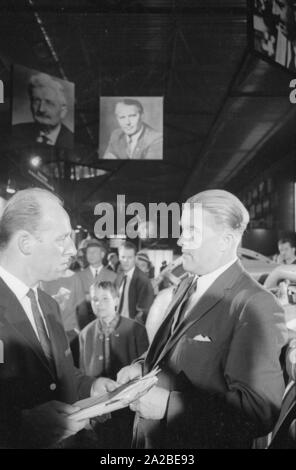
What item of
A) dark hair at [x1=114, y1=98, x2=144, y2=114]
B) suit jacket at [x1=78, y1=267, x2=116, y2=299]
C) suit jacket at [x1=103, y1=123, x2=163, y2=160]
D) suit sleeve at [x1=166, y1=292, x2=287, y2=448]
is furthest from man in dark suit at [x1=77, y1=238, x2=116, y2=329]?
dark hair at [x1=114, y1=98, x2=144, y2=114]

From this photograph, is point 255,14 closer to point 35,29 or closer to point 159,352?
point 159,352

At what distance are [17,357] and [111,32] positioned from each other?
4005mm

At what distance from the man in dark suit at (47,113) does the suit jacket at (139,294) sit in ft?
5.12

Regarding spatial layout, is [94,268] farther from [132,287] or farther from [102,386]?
[102,386]

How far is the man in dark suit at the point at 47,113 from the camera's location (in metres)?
3.63

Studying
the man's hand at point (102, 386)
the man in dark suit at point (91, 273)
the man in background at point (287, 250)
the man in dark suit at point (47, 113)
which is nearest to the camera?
the man's hand at point (102, 386)

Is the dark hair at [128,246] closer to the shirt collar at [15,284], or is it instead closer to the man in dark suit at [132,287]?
the man in dark suit at [132,287]

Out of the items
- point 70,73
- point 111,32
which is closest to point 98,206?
point 111,32

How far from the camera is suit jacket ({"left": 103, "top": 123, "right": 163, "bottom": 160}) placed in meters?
3.49

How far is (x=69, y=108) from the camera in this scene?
3875 millimetres

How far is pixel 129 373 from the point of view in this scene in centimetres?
171

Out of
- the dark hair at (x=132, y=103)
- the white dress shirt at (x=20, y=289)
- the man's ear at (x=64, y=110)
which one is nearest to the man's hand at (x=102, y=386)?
the white dress shirt at (x=20, y=289)

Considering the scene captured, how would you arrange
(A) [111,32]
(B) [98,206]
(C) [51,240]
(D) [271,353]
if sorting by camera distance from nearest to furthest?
(D) [271,353]
(C) [51,240]
(B) [98,206]
(A) [111,32]

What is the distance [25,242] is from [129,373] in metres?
0.63
